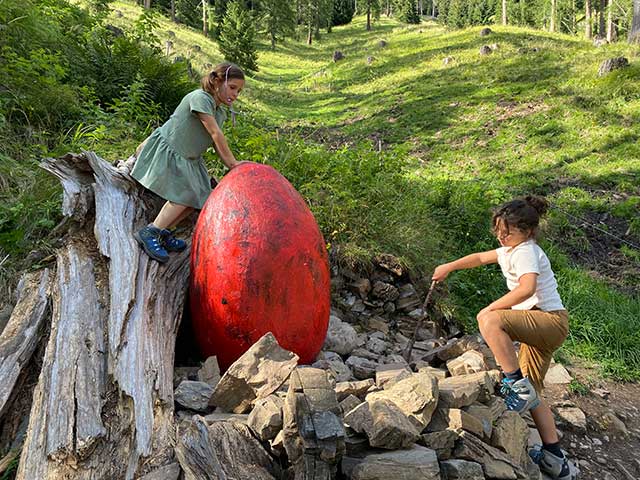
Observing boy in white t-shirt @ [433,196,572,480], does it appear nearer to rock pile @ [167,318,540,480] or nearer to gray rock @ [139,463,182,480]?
rock pile @ [167,318,540,480]

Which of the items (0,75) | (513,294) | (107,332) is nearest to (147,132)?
(0,75)

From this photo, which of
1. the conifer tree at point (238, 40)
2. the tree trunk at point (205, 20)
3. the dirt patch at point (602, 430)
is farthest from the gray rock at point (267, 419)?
the tree trunk at point (205, 20)

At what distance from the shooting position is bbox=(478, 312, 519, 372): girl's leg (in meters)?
2.65

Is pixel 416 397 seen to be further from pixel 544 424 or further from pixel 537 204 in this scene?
pixel 537 204

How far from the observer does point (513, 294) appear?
2656 millimetres

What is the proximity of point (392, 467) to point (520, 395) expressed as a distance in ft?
3.76

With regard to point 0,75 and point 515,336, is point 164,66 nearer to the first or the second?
point 0,75

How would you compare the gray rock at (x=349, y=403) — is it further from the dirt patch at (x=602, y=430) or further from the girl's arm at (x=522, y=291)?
the dirt patch at (x=602, y=430)

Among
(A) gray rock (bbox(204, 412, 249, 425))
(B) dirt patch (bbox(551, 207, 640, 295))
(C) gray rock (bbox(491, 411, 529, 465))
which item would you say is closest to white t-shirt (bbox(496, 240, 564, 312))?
(C) gray rock (bbox(491, 411, 529, 465))

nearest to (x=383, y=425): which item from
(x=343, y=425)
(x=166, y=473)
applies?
(x=343, y=425)

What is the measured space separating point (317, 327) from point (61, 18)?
833cm

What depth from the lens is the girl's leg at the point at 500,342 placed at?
8.71ft

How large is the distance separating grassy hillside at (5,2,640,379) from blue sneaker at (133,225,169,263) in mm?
1834

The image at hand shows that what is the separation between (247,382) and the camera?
2.29 meters
